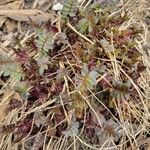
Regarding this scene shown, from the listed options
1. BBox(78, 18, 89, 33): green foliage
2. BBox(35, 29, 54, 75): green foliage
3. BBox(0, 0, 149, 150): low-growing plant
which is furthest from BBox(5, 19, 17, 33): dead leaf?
BBox(78, 18, 89, 33): green foliage

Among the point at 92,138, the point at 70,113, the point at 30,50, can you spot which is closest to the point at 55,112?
the point at 70,113

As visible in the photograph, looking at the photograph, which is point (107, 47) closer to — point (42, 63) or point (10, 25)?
point (42, 63)

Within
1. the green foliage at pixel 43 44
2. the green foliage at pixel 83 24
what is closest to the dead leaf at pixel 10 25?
the green foliage at pixel 43 44

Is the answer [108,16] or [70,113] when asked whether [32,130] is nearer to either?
[70,113]

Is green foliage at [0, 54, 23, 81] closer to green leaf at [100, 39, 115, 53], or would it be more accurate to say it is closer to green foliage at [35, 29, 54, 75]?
green foliage at [35, 29, 54, 75]

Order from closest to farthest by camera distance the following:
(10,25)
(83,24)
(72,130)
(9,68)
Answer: (72,130) → (9,68) → (83,24) → (10,25)

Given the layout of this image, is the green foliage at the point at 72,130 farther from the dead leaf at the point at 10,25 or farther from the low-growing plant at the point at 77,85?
the dead leaf at the point at 10,25

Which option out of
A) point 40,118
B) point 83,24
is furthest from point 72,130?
point 83,24

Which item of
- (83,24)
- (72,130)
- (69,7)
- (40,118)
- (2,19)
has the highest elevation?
(2,19)
